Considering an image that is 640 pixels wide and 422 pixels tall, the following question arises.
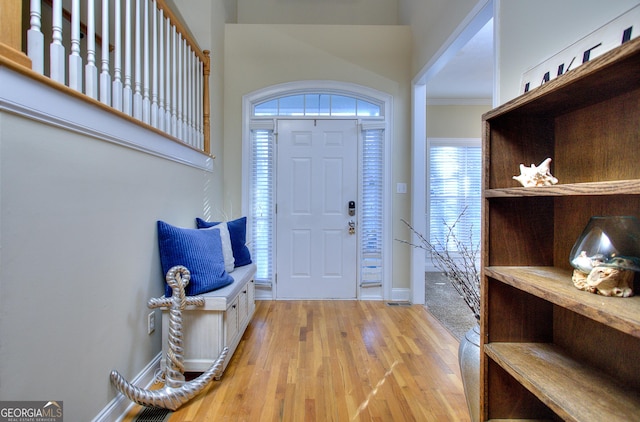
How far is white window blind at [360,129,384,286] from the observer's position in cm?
340

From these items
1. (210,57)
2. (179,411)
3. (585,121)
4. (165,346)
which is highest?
(210,57)

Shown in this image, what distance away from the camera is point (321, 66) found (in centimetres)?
336

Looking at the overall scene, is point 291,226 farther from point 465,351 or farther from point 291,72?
point 465,351

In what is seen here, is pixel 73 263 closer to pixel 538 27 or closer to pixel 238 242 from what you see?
pixel 238 242

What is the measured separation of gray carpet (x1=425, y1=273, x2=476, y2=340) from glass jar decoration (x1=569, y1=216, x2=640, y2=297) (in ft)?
6.01

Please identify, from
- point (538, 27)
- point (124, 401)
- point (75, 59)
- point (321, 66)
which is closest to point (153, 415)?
point (124, 401)

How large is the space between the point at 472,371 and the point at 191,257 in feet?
5.41

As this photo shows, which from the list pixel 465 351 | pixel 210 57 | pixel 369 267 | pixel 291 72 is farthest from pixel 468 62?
pixel 465 351

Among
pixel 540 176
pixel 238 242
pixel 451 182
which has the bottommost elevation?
pixel 238 242

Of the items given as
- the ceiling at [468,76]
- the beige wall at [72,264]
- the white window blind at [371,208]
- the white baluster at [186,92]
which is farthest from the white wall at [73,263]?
the ceiling at [468,76]

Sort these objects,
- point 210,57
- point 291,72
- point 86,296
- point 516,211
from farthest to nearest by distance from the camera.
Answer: point 291,72 < point 210,57 < point 86,296 < point 516,211

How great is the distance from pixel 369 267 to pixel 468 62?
106 inches

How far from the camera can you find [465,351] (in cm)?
140

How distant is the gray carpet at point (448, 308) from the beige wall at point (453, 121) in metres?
2.37
